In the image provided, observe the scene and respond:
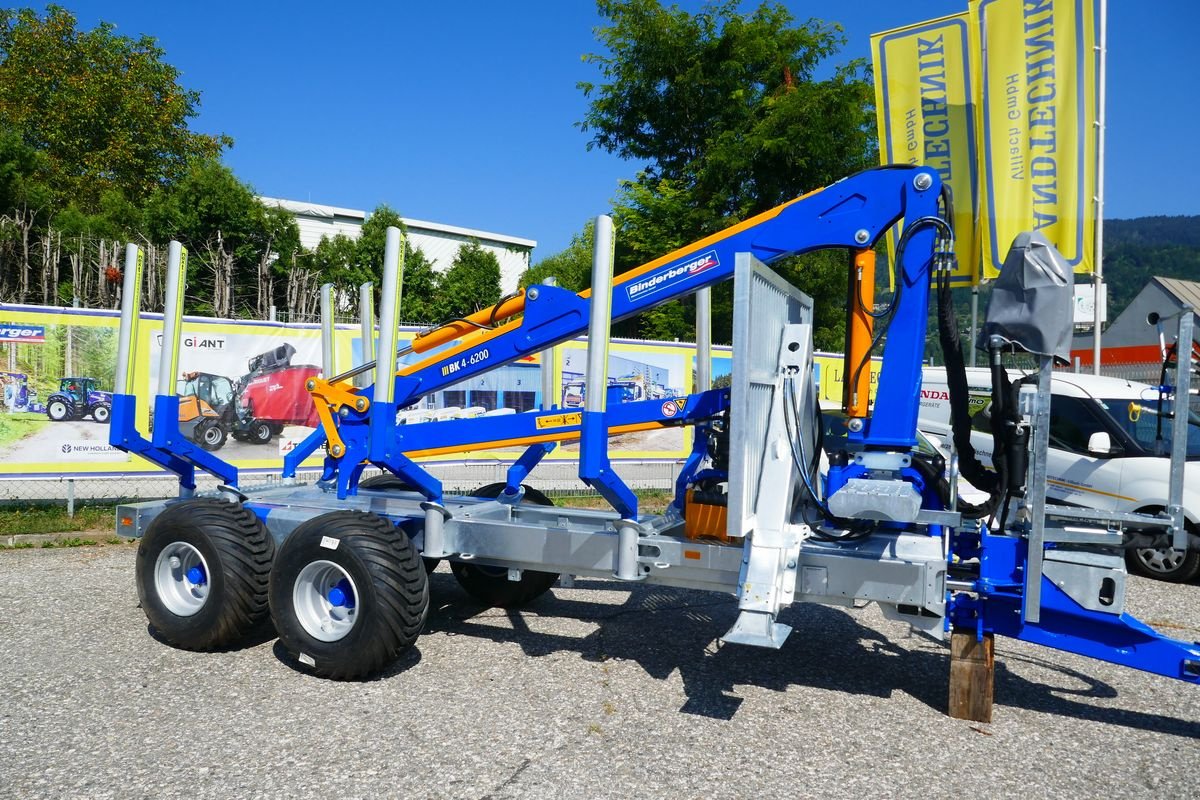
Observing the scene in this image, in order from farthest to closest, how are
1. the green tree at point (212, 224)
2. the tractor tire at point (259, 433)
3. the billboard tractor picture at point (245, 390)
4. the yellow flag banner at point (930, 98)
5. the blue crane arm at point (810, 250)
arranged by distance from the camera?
1. the green tree at point (212, 224)
2. the tractor tire at point (259, 433)
3. the billboard tractor picture at point (245, 390)
4. the yellow flag banner at point (930, 98)
5. the blue crane arm at point (810, 250)

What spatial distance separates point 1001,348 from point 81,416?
9783mm

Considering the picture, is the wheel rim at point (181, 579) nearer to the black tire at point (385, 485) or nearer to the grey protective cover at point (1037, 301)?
the black tire at point (385, 485)

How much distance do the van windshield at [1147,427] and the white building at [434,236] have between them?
50499mm

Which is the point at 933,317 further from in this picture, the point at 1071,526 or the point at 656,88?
the point at 656,88

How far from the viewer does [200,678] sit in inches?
205

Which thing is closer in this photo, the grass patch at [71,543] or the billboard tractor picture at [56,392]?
the grass patch at [71,543]

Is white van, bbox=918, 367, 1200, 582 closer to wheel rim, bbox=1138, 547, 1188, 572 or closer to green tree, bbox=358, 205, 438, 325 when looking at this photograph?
wheel rim, bbox=1138, 547, 1188, 572

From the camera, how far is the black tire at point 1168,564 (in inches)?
329

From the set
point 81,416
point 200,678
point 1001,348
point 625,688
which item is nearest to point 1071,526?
point 1001,348

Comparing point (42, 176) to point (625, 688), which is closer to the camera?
point (625, 688)

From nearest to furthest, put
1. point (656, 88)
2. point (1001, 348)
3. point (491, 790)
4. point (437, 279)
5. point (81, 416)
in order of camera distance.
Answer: point (491, 790), point (1001, 348), point (81, 416), point (656, 88), point (437, 279)

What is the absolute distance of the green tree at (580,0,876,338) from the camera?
20.3 meters

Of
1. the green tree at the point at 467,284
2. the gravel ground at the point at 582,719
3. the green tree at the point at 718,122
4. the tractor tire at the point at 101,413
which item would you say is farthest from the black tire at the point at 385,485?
the green tree at the point at 467,284

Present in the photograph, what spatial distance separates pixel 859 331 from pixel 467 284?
36082 mm
